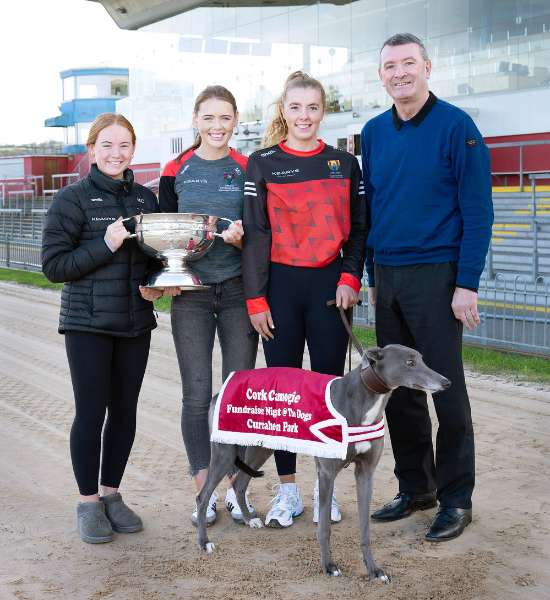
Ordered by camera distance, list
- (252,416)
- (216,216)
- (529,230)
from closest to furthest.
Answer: (252,416) → (216,216) → (529,230)

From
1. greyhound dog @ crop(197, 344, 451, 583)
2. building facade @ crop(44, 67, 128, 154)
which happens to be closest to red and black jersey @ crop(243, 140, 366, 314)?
greyhound dog @ crop(197, 344, 451, 583)

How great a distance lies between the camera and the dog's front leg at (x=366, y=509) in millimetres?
3838

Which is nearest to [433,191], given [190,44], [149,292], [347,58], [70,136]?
[149,292]

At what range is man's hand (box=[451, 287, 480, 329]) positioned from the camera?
4.18 m

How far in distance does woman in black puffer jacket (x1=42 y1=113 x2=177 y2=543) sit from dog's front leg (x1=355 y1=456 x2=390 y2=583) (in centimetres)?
128

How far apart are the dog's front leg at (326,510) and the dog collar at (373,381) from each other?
0.38m

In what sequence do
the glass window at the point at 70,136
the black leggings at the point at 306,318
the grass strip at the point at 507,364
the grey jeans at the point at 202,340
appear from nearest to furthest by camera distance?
1. the black leggings at the point at 306,318
2. the grey jeans at the point at 202,340
3. the grass strip at the point at 507,364
4. the glass window at the point at 70,136

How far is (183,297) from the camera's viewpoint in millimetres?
4480

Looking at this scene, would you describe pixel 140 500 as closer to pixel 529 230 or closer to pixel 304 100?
pixel 304 100

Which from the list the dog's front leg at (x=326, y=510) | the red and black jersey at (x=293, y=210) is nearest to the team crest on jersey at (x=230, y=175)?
the red and black jersey at (x=293, y=210)

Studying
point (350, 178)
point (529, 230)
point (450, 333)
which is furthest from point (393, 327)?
point (529, 230)

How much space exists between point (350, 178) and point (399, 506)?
5.94 feet

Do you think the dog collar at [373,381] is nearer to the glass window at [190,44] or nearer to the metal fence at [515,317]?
the metal fence at [515,317]

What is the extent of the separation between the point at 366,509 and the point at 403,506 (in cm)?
81
